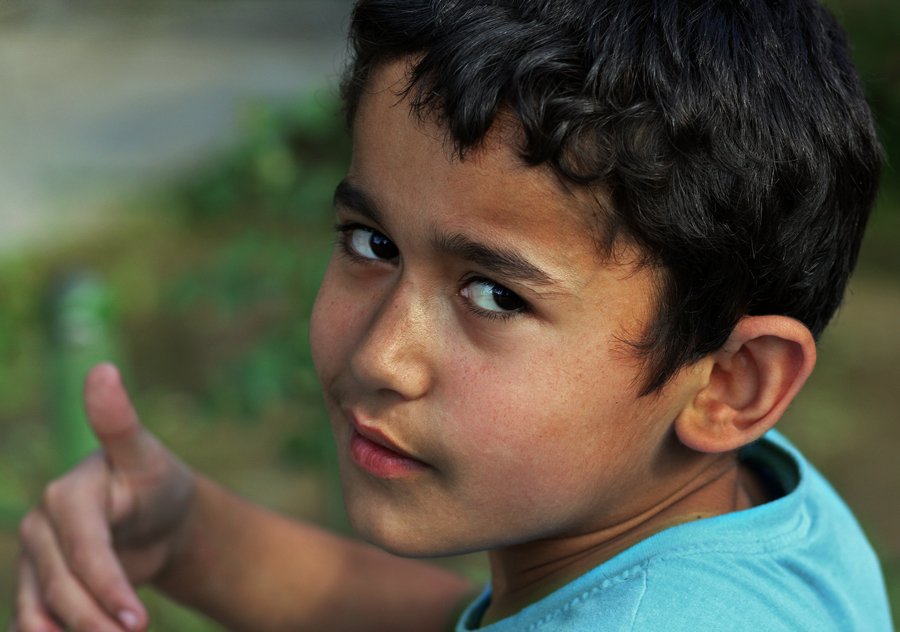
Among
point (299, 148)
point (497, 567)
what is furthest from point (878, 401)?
point (497, 567)

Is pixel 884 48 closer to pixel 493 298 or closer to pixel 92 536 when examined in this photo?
pixel 493 298

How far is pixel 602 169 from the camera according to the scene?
1.44 metres

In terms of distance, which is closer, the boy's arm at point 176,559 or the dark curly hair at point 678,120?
the dark curly hair at point 678,120

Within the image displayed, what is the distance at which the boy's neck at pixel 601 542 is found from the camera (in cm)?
168

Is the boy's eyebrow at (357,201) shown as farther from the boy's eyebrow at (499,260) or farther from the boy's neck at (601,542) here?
the boy's neck at (601,542)

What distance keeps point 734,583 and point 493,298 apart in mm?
458

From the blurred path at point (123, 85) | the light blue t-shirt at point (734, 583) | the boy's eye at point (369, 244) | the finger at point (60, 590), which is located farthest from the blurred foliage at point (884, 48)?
the finger at point (60, 590)

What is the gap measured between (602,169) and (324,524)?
2414mm

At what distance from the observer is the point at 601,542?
5.59 ft

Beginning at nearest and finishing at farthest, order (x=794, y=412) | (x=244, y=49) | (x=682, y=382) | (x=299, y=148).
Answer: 1. (x=682, y=382)
2. (x=794, y=412)
3. (x=299, y=148)
4. (x=244, y=49)

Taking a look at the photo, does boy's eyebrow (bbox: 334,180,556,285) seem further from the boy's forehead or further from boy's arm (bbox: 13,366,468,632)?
boy's arm (bbox: 13,366,468,632)

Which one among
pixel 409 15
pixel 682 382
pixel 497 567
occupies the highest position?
pixel 409 15

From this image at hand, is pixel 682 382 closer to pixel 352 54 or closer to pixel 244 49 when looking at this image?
pixel 352 54

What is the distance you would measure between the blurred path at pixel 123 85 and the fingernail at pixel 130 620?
3.59 metres
